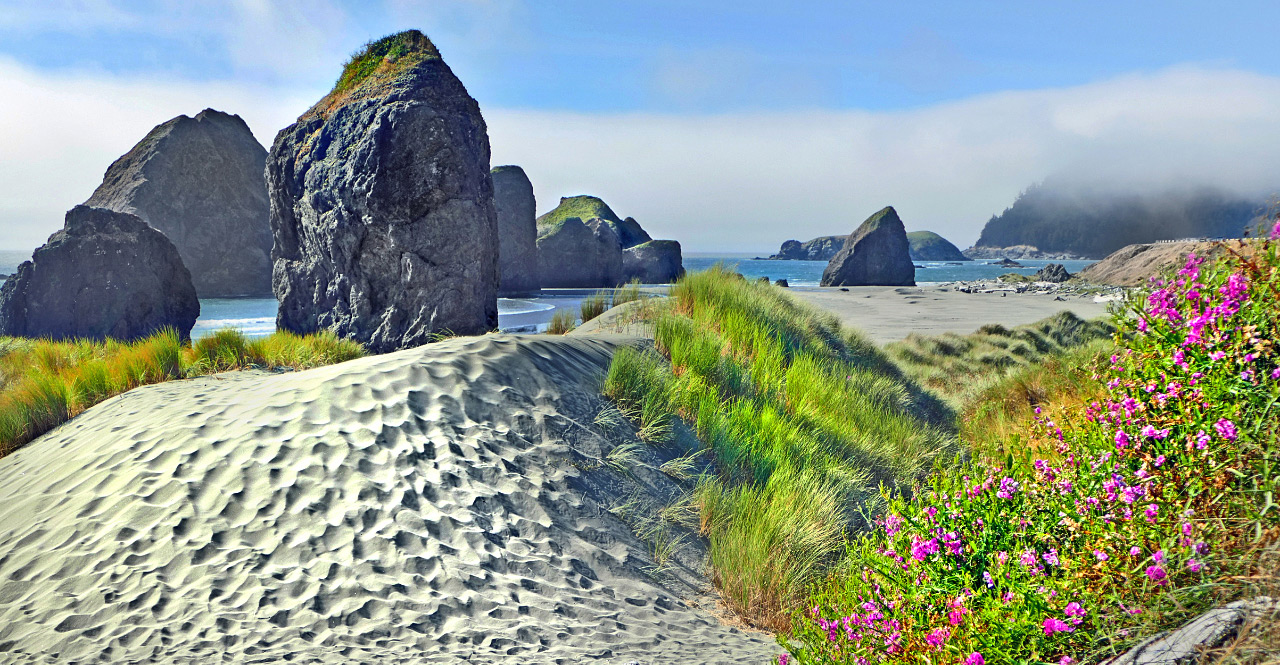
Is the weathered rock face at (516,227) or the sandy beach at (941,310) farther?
the weathered rock face at (516,227)

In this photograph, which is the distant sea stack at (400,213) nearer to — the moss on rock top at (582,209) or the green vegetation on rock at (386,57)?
the green vegetation on rock at (386,57)

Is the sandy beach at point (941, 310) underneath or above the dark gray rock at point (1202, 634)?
underneath

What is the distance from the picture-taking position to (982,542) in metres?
2.14

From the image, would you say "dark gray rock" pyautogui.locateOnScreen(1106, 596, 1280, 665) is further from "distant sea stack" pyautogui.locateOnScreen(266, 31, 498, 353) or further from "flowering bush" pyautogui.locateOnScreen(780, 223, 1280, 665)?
"distant sea stack" pyautogui.locateOnScreen(266, 31, 498, 353)

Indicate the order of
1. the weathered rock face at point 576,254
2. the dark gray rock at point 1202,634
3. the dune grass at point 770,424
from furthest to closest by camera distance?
the weathered rock face at point 576,254, the dune grass at point 770,424, the dark gray rock at point 1202,634

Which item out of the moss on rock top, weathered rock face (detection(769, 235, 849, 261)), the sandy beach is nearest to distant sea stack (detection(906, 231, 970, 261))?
weathered rock face (detection(769, 235, 849, 261))

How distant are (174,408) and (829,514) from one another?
560 centimetres

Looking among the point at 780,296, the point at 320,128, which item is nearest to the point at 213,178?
the point at 320,128

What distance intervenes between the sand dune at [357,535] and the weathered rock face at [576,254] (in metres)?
40.4

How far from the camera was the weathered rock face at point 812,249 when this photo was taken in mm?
128875

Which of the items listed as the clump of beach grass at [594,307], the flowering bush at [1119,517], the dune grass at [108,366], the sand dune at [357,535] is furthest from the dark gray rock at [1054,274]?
the flowering bush at [1119,517]

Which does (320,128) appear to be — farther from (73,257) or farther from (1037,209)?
(1037,209)

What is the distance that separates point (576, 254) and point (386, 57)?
32.3 meters

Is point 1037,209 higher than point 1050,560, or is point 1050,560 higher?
point 1037,209
